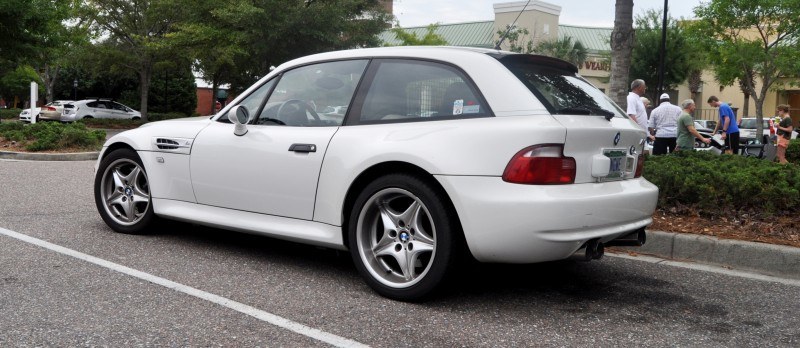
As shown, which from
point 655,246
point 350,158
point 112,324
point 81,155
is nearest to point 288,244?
point 350,158

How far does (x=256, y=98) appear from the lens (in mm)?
5246

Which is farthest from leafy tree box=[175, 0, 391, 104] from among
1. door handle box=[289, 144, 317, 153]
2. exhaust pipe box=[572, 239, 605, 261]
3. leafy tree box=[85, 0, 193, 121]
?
exhaust pipe box=[572, 239, 605, 261]

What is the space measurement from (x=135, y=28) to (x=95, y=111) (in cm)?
553

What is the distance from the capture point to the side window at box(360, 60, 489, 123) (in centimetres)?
425

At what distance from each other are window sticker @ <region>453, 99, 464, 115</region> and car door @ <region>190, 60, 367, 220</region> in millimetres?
793

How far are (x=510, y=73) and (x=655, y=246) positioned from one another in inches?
95.9

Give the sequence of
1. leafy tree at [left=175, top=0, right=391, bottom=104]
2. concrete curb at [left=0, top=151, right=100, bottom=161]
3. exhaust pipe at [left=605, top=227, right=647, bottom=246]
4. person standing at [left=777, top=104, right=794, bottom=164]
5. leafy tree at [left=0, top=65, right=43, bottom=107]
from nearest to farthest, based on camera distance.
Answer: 1. exhaust pipe at [left=605, top=227, right=647, bottom=246]
2. concrete curb at [left=0, top=151, right=100, bottom=161]
3. person standing at [left=777, top=104, right=794, bottom=164]
4. leafy tree at [left=175, top=0, right=391, bottom=104]
5. leafy tree at [left=0, top=65, right=43, bottom=107]

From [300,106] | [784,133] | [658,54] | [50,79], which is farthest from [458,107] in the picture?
[50,79]

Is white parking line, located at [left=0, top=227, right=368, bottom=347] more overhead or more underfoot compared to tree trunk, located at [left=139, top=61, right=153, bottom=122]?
more underfoot

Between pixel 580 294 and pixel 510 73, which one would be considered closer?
pixel 510 73

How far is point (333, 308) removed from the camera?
407cm

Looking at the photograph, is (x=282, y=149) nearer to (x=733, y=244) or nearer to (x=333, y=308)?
(x=333, y=308)

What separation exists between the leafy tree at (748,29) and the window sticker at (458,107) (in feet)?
95.6

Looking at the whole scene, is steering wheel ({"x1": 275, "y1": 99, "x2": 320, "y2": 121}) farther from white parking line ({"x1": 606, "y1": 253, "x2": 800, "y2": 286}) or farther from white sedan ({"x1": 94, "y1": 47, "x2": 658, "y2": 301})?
white parking line ({"x1": 606, "y1": 253, "x2": 800, "y2": 286})
